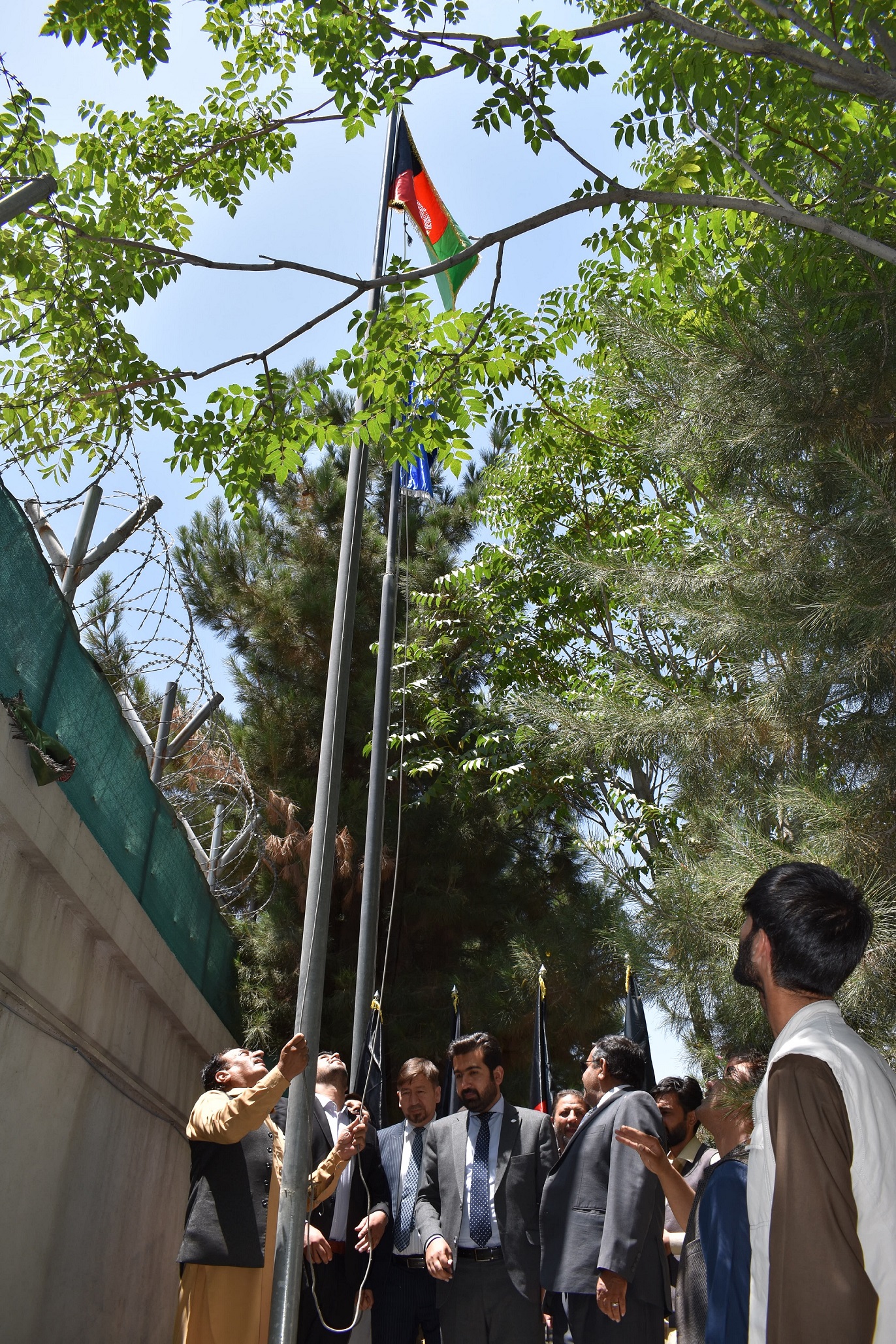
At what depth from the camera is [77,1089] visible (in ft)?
18.1

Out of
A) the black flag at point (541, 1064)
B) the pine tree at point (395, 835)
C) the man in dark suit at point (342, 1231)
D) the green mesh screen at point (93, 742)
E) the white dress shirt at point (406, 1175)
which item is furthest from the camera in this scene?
the pine tree at point (395, 835)

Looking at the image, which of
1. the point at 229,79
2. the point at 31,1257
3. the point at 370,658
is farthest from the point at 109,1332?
the point at 370,658

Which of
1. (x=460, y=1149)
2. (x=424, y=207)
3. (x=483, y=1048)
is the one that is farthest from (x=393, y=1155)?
(x=424, y=207)

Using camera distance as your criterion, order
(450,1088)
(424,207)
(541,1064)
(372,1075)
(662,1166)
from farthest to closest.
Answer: (424,207) < (541,1064) < (450,1088) < (372,1075) < (662,1166)

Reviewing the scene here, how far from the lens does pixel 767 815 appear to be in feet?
22.2

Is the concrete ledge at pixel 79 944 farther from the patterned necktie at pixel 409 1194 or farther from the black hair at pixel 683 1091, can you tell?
the black hair at pixel 683 1091

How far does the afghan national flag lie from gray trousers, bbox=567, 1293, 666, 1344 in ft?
26.5

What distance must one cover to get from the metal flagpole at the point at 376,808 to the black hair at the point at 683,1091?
2710mm

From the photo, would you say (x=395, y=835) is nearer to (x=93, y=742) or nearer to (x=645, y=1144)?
A: (x=93, y=742)

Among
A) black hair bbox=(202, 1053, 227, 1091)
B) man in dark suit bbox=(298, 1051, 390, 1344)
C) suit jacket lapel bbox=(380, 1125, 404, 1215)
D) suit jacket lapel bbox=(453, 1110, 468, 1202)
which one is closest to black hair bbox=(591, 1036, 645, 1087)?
suit jacket lapel bbox=(453, 1110, 468, 1202)

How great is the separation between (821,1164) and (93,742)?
4.85 meters

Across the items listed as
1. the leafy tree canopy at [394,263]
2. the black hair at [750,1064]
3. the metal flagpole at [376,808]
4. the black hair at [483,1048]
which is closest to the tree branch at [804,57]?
the leafy tree canopy at [394,263]

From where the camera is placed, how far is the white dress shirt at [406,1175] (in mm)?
5367

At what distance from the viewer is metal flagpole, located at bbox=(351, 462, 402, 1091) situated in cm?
819
